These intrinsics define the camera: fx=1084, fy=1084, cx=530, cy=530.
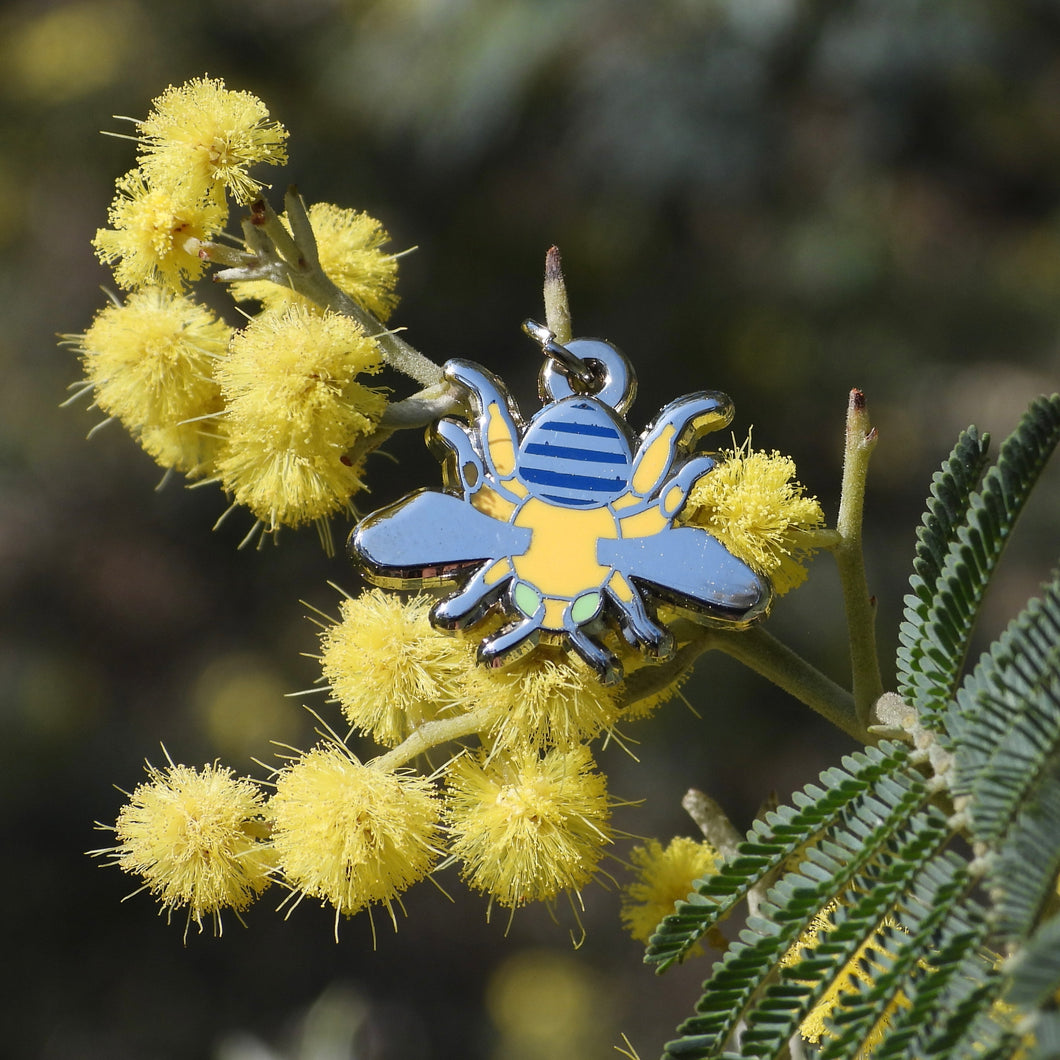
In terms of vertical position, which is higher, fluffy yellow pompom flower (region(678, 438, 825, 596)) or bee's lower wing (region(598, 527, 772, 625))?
fluffy yellow pompom flower (region(678, 438, 825, 596))

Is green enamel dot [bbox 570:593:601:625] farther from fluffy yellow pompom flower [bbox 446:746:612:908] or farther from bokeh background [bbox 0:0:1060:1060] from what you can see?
bokeh background [bbox 0:0:1060:1060]

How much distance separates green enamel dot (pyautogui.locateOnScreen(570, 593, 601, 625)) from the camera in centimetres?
78

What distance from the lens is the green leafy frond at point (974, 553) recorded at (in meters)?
0.71

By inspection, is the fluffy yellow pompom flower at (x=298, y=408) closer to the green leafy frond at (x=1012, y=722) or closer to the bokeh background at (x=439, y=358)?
the green leafy frond at (x=1012, y=722)

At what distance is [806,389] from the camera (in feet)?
8.64

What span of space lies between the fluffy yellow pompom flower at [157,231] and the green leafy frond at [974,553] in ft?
1.99

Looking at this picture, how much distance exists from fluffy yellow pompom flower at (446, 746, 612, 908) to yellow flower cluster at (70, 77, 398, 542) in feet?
0.82

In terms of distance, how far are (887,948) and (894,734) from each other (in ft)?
0.59

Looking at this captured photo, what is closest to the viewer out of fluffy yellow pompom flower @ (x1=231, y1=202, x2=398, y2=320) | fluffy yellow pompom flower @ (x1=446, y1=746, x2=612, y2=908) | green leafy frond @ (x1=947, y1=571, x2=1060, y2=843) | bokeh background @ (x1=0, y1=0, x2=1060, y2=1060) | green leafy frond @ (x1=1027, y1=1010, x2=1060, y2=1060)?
green leafy frond @ (x1=1027, y1=1010, x2=1060, y2=1060)

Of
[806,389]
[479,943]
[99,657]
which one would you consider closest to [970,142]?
[806,389]

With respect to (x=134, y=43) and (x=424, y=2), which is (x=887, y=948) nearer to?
(x=424, y=2)

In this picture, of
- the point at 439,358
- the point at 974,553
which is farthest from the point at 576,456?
the point at 439,358

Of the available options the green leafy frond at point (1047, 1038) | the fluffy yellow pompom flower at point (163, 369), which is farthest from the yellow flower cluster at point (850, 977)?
the fluffy yellow pompom flower at point (163, 369)

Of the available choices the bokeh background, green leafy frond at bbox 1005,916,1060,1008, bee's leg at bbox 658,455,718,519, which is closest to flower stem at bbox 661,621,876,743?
bee's leg at bbox 658,455,718,519
